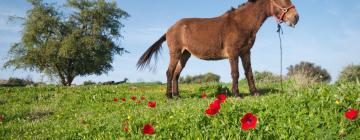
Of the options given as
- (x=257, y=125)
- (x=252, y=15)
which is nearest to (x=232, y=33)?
(x=252, y=15)

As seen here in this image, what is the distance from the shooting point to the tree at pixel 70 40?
1943 inches

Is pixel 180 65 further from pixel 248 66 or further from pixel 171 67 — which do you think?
pixel 248 66

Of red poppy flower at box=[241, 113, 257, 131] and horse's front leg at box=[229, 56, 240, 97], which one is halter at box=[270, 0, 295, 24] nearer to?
horse's front leg at box=[229, 56, 240, 97]

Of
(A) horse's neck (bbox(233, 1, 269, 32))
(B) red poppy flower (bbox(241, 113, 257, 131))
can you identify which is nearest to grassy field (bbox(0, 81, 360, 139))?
(B) red poppy flower (bbox(241, 113, 257, 131))

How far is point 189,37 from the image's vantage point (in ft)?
54.8

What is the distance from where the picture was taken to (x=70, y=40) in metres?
48.5

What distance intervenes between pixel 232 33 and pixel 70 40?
35.7 meters

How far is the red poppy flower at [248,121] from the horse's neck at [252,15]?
30.3 feet

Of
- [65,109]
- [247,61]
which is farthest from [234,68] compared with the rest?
[65,109]

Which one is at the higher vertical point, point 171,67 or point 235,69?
point 171,67

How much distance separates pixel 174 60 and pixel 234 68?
2.94m

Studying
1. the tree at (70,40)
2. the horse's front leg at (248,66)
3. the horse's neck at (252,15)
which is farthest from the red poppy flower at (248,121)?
the tree at (70,40)

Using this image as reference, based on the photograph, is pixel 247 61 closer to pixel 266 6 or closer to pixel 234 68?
pixel 234 68

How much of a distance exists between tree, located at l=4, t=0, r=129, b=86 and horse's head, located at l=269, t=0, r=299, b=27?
35.1 meters
